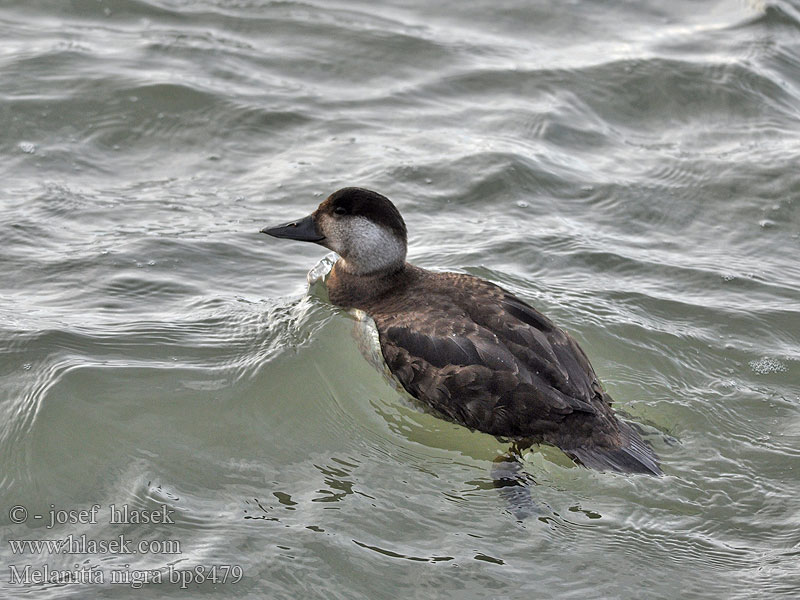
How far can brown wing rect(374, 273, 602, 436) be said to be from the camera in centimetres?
535

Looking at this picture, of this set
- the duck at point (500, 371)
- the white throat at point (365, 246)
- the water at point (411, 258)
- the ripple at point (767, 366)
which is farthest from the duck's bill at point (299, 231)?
the ripple at point (767, 366)

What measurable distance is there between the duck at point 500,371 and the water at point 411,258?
18cm

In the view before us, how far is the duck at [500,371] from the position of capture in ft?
17.5

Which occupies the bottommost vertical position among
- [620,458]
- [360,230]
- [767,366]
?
[620,458]

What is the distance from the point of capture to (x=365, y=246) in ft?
20.8

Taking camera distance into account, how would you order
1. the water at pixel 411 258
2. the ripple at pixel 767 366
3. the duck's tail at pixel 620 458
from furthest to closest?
the ripple at pixel 767 366 → the duck's tail at pixel 620 458 → the water at pixel 411 258

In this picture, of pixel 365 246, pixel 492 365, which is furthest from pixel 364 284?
pixel 492 365

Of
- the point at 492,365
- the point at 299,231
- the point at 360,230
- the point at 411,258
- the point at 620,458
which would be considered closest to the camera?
the point at 620,458

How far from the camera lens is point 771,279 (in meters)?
7.24

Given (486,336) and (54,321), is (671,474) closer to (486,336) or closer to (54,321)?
(486,336)

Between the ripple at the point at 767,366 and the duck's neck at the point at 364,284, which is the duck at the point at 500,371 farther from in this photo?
the ripple at the point at 767,366

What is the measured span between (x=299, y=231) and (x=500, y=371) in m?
1.83

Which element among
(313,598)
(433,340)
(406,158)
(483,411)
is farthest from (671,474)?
(406,158)

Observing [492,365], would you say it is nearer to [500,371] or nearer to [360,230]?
[500,371]
